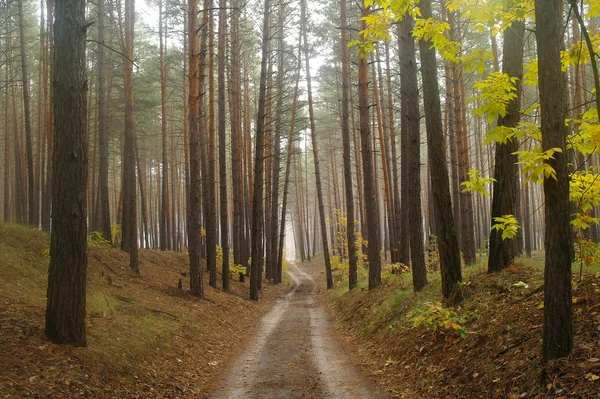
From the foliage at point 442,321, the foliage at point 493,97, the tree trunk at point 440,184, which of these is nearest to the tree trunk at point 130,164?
the tree trunk at point 440,184

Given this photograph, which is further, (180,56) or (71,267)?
(180,56)

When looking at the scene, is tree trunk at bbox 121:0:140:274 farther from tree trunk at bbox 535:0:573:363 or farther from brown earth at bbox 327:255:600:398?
tree trunk at bbox 535:0:573:363

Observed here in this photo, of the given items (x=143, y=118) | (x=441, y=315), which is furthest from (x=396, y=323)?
(x=143, y=118)

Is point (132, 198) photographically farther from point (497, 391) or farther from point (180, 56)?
point (497, 391)

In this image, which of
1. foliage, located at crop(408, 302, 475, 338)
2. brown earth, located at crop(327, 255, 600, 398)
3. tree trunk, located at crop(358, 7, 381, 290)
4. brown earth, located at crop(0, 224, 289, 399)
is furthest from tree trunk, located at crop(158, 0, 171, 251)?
foliage, located at crop(408, 302, 475, 338)

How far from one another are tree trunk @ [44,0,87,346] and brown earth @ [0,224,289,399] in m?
0.43

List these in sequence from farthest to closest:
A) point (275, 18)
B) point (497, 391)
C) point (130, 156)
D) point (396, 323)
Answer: point (275, 18) < point (130, 156) < point (396, 323) < point (497, 391)

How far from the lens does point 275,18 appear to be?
2448 cm

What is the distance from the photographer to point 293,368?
26.3ft

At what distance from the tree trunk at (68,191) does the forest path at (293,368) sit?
2.54m

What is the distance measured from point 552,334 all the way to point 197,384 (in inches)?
218

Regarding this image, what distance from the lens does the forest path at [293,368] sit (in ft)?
21.6

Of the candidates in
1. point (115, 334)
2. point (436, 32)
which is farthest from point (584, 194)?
point (115, 334)

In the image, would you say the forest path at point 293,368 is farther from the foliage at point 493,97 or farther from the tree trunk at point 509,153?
the foliage at point 493,97
